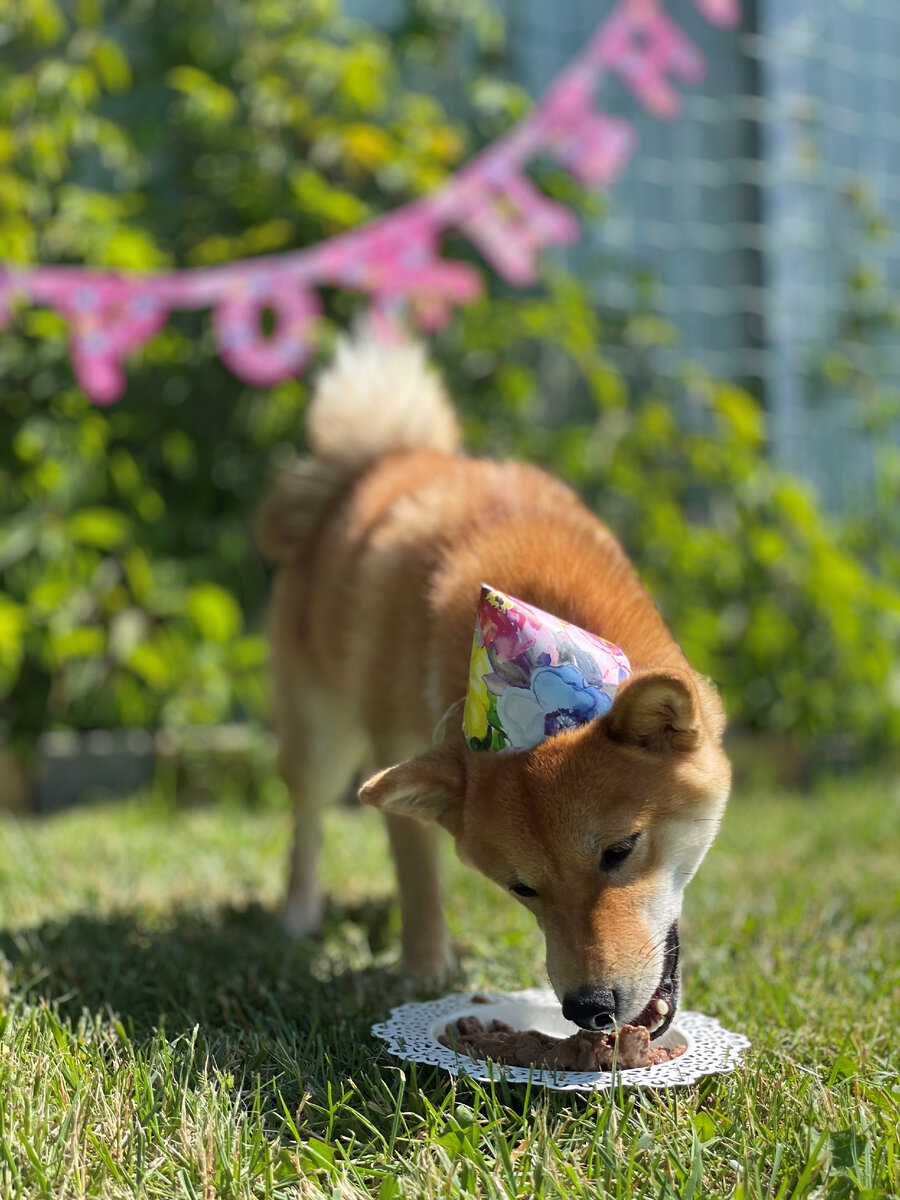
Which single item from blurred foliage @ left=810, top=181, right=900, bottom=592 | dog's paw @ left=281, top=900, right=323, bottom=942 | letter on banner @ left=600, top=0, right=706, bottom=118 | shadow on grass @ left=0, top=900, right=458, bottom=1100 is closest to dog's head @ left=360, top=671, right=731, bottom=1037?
shadow on grass @ left=0, top=900, right=458, bottom=1100

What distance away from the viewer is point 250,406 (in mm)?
4863

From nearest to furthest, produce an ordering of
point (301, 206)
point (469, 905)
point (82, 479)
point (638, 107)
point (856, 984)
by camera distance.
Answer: point (856, 984), point (469, 905), point (82, 479), point (301, 206), point (638, 107)

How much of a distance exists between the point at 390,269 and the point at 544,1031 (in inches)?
126

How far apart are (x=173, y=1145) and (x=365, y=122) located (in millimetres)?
4396

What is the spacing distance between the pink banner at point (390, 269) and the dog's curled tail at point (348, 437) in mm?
1093

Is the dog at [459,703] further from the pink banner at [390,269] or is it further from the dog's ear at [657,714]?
the pink banner at [390,269]

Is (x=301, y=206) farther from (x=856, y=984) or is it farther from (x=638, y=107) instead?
(x=856, y=984)

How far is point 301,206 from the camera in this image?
193 inches

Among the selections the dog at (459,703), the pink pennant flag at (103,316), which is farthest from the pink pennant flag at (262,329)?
the dog at (459,703)

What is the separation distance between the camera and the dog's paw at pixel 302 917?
3.02m

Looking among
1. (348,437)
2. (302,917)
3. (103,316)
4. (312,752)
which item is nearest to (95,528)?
(103,316)

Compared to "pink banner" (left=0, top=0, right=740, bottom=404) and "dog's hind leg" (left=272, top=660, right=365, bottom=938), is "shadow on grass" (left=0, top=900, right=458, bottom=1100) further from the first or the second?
"pink banner" (left=0, top=0, right=740, bottom=404)

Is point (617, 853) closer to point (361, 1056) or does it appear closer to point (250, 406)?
point (361, 1056)

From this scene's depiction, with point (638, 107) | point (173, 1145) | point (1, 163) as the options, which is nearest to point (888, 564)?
point (638, 107)
